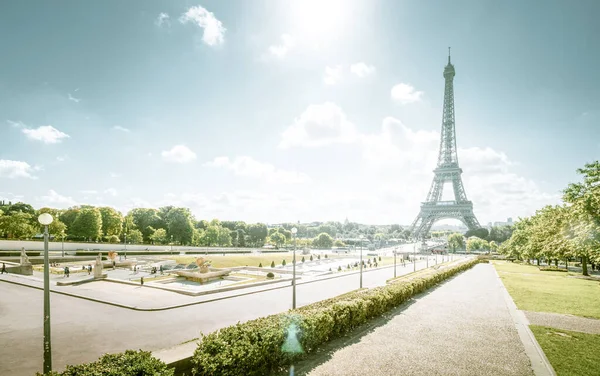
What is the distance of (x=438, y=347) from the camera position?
13.4 metres

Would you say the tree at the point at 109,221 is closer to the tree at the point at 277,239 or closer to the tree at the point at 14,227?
the tree at the point at 14,227

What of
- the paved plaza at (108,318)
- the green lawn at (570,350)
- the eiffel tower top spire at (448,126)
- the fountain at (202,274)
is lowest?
the fountain at (202,274)

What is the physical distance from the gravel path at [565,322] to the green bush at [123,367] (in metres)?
19.7

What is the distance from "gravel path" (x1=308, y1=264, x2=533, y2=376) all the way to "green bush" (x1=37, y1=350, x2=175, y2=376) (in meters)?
5.46

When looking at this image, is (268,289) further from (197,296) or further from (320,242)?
(320,242)

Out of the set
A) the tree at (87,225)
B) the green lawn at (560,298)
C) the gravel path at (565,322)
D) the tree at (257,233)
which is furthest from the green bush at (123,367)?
the tree at (257,233)

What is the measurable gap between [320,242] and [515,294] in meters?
99.1

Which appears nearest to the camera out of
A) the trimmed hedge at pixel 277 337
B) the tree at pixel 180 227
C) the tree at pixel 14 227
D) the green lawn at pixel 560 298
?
the trimmed hedge at pixel 277 337

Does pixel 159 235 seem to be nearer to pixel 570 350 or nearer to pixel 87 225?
pixel 87 225

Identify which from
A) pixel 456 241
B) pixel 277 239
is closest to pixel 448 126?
pixel 456 241

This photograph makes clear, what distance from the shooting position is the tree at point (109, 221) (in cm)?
8912

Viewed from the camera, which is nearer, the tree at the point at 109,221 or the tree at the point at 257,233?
the tree at the point at 109,221

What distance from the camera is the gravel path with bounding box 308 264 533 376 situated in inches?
438

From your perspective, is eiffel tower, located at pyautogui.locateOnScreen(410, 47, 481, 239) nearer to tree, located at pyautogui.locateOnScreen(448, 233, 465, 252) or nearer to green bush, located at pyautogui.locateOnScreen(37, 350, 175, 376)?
tree, located at pyautogui.locateOnScreen(448, 233, 465, 252)
